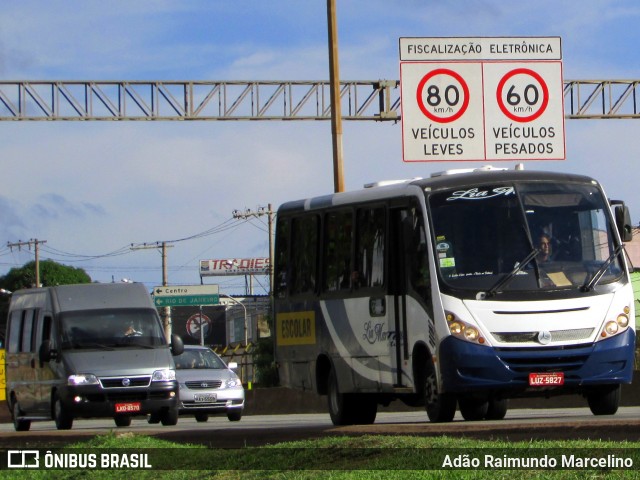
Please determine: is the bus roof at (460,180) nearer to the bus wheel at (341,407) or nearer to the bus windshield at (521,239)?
the bus windshield at (521,239)

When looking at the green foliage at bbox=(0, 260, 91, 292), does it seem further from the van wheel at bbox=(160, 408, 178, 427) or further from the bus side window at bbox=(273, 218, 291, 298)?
the bus side window at bbox=(273, 218, 291, 298)

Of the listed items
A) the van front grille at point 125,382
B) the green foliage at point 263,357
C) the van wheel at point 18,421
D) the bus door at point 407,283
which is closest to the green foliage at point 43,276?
the green foliage at point 263,357

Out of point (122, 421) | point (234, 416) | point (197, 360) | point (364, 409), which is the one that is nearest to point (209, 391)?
point (234, 416)

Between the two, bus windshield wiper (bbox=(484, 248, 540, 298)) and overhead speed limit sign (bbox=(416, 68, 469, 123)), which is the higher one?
overhead speed limit sign (bbox=(416, 68, 469, 123))

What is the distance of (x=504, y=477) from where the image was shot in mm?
10031

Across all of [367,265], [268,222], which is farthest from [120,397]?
[268,222]

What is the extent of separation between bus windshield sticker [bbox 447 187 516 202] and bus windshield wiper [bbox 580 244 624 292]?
1.34 m

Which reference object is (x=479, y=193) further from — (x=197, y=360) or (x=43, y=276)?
(x=43, y=276)

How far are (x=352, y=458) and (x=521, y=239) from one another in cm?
569

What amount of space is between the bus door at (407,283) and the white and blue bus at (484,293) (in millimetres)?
19

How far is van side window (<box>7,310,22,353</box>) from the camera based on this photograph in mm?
26969

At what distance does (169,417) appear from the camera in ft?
82.1

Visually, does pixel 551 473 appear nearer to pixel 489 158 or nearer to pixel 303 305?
pixel 303 305

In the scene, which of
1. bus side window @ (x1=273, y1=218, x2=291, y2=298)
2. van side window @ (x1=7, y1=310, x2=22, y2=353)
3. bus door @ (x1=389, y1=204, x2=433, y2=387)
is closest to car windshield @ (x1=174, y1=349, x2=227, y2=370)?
van side window @ (x1=7, y1=310, x2=22, y2=353)
